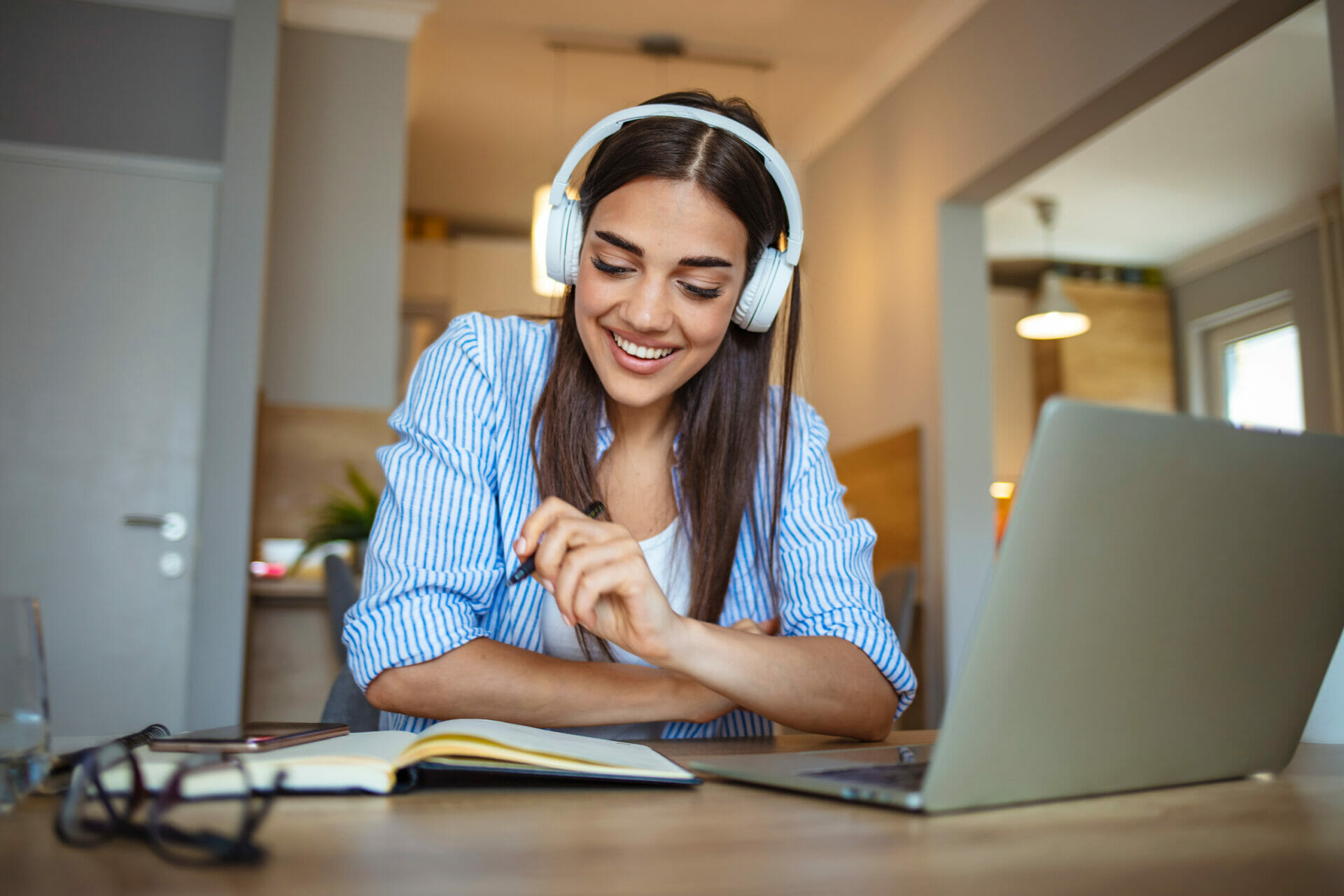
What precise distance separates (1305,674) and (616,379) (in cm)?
72

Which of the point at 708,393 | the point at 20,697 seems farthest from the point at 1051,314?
the point at 20,697

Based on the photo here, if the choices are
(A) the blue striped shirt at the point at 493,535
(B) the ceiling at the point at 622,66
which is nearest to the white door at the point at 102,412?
(B) the ceiling at the point at 622,66

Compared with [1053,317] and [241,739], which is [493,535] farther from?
[1053,317]

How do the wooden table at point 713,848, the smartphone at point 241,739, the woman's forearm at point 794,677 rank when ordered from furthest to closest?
1. the woman's forearm at point 794,677
2. the smartphone at point 241,739
3. the wooden table at point 713,848

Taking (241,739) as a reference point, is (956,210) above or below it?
above

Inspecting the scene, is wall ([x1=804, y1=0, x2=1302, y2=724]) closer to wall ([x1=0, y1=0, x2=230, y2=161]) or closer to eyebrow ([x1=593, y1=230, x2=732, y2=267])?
eyebrow ([x1=593, y1=230, x2=732, y2=267])

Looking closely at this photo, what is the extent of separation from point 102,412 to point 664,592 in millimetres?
2458

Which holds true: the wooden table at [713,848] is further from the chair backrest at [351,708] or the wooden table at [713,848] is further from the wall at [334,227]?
the wall at [334,227]

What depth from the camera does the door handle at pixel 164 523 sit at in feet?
9.79

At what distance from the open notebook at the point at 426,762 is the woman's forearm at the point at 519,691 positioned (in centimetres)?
29

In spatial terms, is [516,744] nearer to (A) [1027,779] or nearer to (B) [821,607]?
(A) [1027,779]

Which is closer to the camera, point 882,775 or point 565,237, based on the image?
point 882,775

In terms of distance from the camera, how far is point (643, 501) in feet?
4.38

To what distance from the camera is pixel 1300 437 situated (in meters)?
0.63
